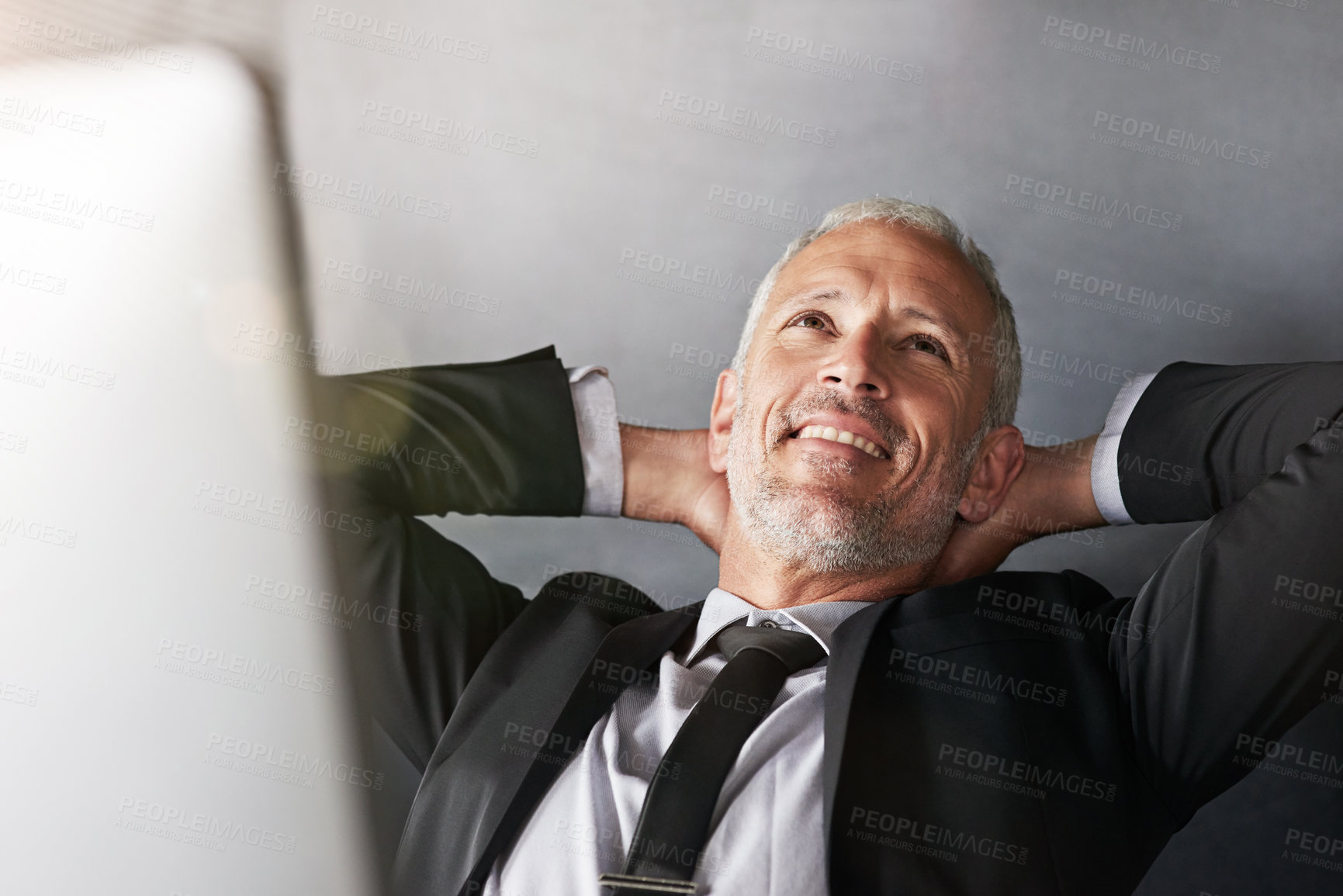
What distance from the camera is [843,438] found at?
1624 millimetres

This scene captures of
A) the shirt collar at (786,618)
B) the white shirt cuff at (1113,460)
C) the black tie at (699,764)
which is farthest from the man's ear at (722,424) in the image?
the white shirt cuff at (1113,460)

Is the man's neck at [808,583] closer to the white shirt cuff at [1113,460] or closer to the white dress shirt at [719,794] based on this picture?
the white dress shirt at [719,794]

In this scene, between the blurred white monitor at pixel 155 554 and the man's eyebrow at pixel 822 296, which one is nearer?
the blurred white monitor at pixel 155 554

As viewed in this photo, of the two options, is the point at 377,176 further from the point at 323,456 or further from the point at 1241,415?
the point at 1241,415

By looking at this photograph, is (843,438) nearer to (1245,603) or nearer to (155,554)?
(1245,603)

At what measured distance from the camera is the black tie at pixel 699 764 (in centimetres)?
127

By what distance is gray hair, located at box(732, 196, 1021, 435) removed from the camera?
1.78 meters

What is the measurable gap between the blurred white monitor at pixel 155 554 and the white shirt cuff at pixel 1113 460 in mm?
1330

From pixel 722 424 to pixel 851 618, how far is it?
1.72 feet

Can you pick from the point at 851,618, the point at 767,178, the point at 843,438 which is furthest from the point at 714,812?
the point at 767,178

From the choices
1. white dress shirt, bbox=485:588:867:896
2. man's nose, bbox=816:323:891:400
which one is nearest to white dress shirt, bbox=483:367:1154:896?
white dress shirt, bbox=485:588:867:896

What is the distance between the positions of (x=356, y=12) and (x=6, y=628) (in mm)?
1527

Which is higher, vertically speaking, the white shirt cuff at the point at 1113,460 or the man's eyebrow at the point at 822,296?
the man's eyebrow at the point at 822,296

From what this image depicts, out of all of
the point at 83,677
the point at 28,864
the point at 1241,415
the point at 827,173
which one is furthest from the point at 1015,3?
the point at 28,864
